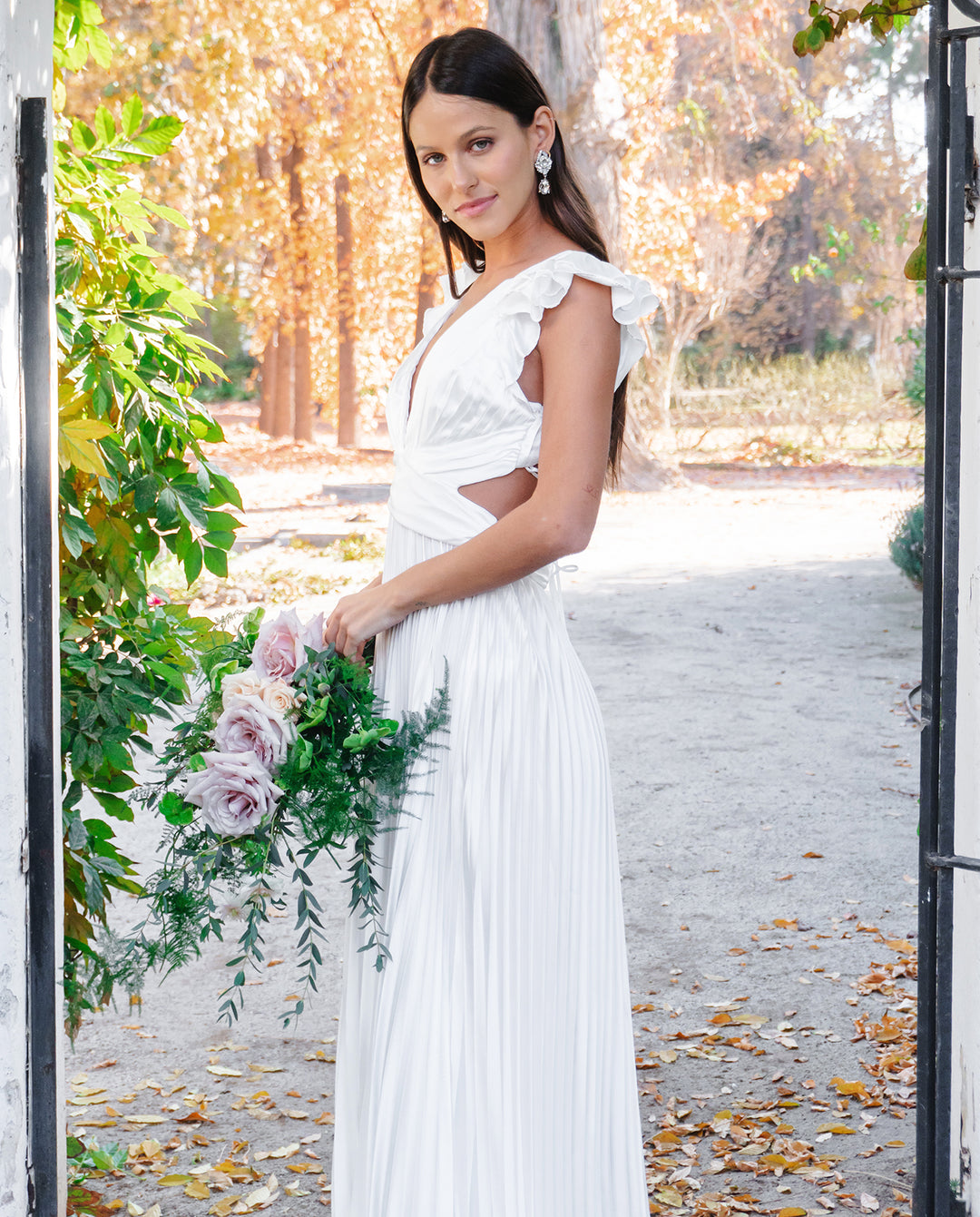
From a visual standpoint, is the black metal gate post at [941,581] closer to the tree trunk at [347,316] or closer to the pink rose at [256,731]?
the pink rose at [256,731]

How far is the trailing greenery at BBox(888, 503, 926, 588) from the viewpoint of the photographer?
9883 mm

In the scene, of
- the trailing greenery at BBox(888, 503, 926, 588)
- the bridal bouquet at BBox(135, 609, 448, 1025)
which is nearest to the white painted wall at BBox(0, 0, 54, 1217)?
the bridal bouquet at BBox(135, 609, 448, 1025)

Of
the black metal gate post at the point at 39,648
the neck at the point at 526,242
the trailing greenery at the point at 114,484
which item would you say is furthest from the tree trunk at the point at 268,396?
the black metal gate post at the point at 39,648

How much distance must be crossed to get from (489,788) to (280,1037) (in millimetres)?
2235

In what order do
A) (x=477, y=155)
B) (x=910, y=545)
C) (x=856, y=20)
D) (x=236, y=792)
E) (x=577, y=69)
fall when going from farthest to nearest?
1. (x=577, y=69)
2. (x=910, y=545)
3. (x=856, y=20)
4. (x=477, y=155)
5. (x=236, y=792)

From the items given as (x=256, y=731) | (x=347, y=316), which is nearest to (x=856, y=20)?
(x=256, y=731)

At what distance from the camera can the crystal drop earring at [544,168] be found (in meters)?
2.12

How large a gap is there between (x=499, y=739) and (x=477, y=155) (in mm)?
914

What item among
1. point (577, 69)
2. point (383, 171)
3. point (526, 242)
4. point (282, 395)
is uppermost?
point (383, 171)

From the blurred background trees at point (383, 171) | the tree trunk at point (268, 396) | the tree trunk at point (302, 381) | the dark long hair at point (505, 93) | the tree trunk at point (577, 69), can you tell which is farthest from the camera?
the tree trunk at point (268, 396)

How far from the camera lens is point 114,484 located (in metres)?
2.55

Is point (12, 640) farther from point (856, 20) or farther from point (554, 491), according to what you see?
point (856, 20)

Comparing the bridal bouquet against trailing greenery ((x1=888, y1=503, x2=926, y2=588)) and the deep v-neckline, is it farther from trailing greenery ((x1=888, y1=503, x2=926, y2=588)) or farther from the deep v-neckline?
trailing greenery ((x1=888, y1=503, x2=926, y2=588))

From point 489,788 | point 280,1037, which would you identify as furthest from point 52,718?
point 280,1037
